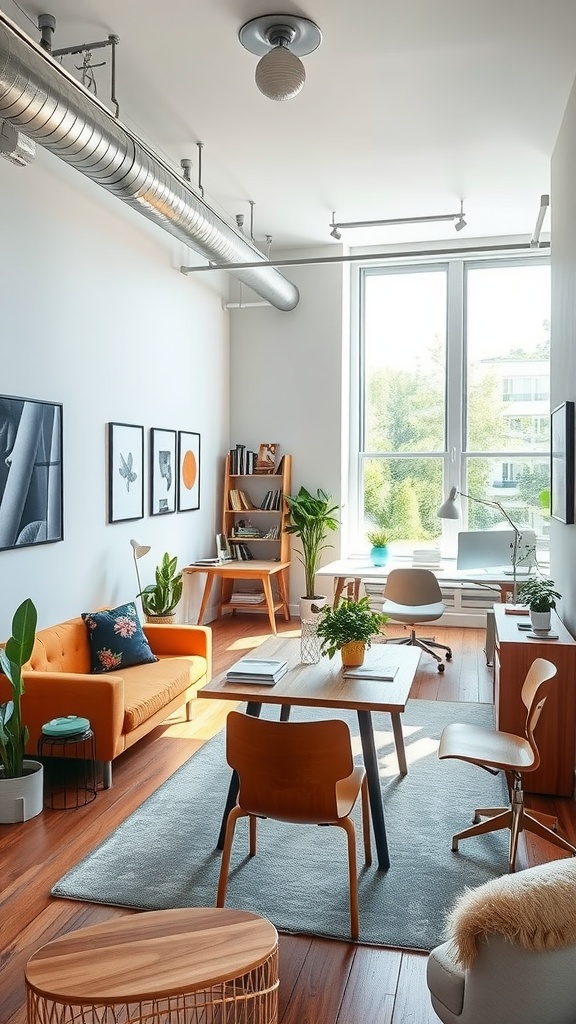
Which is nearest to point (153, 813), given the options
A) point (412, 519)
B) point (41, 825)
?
point (41, 825)

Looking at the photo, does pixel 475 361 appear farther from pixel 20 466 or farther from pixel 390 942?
pixel 390 942

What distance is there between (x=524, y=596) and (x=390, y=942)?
2.01m

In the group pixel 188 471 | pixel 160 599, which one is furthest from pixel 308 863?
pixel 188 471

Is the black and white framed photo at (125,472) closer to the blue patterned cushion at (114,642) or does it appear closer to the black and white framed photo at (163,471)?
the black and white framed photo at (163,471)

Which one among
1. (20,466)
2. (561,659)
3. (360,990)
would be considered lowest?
(360,990)

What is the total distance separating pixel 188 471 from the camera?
22.7 feet

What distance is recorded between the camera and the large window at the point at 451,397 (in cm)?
762

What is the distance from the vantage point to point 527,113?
470 centimetres

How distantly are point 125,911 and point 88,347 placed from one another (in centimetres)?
350

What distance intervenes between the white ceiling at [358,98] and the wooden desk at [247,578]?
3061 millimetres

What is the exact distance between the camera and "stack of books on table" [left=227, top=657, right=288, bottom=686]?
3.15 meters

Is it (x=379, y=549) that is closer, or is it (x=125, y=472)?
(x=125, y=472)

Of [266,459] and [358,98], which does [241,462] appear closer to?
[266,459]

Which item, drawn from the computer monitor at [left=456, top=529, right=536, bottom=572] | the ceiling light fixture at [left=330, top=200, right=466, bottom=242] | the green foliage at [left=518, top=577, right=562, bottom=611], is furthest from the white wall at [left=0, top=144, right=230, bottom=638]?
the green foliage at [left=518, top=577, right=562, bottom=611]
